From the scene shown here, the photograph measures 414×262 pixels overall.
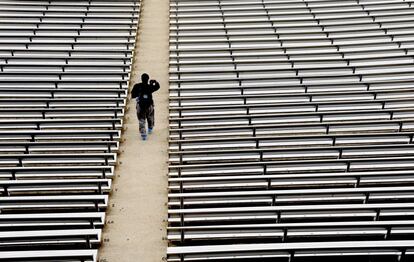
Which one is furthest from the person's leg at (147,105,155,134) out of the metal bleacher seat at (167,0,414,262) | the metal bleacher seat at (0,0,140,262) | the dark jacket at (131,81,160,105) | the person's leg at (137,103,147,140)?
the metal bleacher seat at (0,0,140,262)

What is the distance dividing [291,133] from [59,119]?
14.3 ft

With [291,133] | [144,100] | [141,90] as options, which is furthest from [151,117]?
[291,133]

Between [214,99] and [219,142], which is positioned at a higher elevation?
[214,99]

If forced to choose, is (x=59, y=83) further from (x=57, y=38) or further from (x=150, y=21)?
(x=150, y=21)

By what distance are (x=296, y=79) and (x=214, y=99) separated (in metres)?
2.02

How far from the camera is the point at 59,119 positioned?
362 inches

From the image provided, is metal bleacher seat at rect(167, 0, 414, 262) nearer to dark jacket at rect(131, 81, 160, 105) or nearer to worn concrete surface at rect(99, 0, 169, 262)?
worn concrete surface at rect(99, 0, 169, 262)

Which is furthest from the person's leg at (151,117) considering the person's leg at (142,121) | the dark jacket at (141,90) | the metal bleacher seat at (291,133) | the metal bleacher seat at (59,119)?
the metal bleacher seat at (59,119)

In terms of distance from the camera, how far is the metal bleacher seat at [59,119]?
6531 millimetres

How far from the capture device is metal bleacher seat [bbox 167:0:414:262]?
6438 millimetres

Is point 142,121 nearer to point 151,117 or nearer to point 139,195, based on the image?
point 151,117

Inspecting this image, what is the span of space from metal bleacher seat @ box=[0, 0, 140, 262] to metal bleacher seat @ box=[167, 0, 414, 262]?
3.97ft

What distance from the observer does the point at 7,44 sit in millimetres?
Result: 12297

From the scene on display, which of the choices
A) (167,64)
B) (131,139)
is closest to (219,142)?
(131,139)
